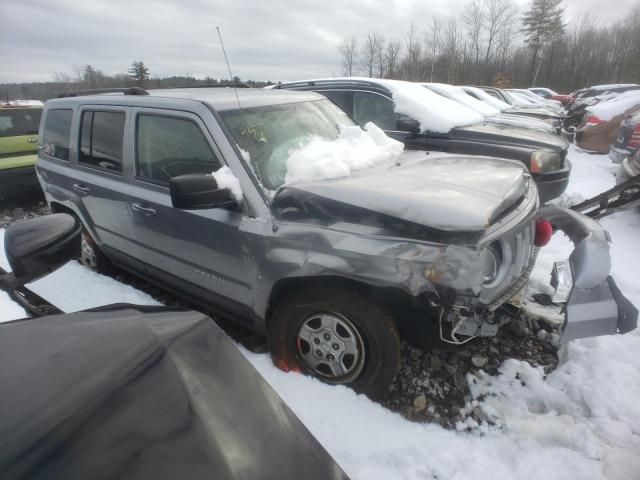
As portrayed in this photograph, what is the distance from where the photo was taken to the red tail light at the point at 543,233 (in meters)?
2.45

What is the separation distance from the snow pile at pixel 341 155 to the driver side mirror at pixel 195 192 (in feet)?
1.38

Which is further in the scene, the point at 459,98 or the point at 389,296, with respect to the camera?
the point at 459,98

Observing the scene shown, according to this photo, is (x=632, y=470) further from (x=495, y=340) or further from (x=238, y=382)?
(x=238, y=382)

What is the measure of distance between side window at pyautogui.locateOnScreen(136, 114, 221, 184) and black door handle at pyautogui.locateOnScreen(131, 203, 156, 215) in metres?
0.21

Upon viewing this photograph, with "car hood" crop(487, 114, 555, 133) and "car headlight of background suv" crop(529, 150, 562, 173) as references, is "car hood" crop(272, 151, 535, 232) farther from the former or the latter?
"car hood" crop(487, 114, 555, 133)

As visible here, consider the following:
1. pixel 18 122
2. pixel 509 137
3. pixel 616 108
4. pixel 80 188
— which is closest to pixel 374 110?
pixel 509 137

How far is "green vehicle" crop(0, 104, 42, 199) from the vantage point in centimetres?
569

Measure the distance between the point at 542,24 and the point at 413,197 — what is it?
185ft

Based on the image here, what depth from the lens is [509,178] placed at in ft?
7.56

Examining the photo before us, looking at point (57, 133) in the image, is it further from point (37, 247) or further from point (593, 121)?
point (593, 121)

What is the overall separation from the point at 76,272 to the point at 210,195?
261 centimetres

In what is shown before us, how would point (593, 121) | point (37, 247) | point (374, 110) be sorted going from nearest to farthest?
1. point (37, 247)
2. point (374, 110)
3. point (593, 121)

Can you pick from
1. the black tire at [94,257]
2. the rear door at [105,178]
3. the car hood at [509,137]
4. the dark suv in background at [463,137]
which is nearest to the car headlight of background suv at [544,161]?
the dark suv in background at [463,137]

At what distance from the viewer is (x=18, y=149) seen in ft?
19.7
